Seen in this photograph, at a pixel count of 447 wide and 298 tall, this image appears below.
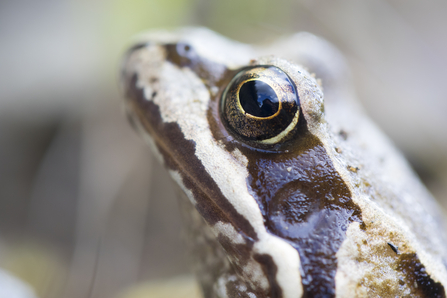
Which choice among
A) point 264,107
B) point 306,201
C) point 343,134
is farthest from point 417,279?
point 264,107

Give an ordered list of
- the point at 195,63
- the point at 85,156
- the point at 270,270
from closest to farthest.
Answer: the point at 270,270 → the point at 195,63 → the point at 85,156

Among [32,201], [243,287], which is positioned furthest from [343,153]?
[32,201]

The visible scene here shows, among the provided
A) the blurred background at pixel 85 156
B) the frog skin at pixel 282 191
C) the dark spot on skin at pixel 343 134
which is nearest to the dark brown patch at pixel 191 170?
the frog skin at pixel 282 191

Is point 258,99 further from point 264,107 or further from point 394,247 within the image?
point 394,247

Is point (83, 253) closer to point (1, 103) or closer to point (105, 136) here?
point (105, 136)

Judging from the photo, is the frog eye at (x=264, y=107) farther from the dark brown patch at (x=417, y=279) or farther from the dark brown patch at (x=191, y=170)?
the dark brown patch at (x=417, y=279)

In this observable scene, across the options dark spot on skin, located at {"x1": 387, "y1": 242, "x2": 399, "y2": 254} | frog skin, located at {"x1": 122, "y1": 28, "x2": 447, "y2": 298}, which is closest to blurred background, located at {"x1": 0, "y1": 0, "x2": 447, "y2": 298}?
frog skin, located at {"x1": 122, "y1": 28, "x2": 447, "y2": 298}
